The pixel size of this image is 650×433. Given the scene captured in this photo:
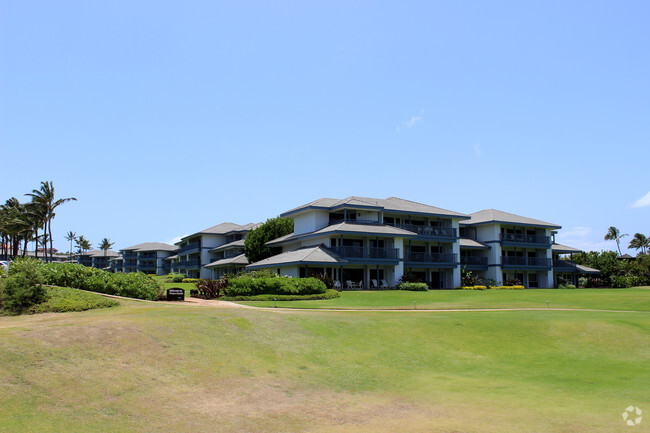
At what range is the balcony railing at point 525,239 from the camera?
63431mm

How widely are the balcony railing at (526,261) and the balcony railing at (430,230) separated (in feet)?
29.8

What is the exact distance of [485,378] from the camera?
15188 mm

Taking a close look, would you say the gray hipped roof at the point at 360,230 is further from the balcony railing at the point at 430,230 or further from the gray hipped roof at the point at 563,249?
the gray hipped roof at the point at 563,249

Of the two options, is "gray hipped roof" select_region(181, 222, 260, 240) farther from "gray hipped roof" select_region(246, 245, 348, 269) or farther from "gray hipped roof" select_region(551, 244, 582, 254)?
"gray hipped roof" select_region(551, 244, 582, 254)

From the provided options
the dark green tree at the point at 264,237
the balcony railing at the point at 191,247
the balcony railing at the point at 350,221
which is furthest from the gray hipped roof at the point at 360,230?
the balcony railing at the point at 191,247

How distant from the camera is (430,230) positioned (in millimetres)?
56781

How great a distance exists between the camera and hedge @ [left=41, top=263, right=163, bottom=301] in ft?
93.3

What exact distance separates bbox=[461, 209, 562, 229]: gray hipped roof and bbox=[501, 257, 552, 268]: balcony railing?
4.28 meters

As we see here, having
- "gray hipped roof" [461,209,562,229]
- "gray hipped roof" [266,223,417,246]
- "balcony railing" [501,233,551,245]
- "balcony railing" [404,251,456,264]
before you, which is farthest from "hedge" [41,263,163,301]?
"balcony railing" [501,233,551,245]

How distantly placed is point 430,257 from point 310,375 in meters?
42.4

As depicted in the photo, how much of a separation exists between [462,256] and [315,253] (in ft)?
75.6

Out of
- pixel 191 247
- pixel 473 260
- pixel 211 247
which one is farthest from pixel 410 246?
pixel 191 247

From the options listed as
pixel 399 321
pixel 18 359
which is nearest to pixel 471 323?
pixel 399 321

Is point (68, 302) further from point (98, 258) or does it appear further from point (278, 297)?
point (98, 258)
